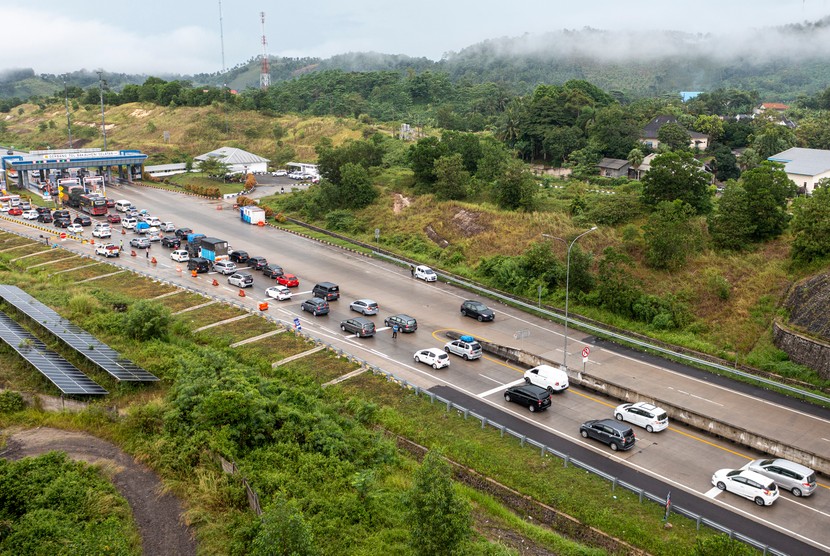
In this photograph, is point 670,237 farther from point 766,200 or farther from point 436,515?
point 436,515

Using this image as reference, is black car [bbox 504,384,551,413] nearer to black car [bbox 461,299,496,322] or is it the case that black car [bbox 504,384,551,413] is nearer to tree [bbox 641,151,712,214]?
black car [bbox 461,299,496,322]

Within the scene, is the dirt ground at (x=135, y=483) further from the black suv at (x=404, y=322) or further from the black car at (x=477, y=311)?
the black car at (x=477, y=311)

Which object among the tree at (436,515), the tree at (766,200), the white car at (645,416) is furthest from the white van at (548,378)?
the tree at (766,200)

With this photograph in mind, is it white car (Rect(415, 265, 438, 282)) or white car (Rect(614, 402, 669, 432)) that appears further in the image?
white car (Rect(415, 265, 438, 282))

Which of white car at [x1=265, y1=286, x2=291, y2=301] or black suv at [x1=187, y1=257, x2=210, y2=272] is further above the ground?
black suv at [x1=187, y1=257, x2=210, y2=272]

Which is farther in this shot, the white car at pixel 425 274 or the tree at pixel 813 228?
the white car at pixel 425 274

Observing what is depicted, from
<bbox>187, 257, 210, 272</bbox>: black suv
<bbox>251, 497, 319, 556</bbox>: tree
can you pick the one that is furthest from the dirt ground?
<bbox>187, 257, 210, 272</bbox>: black suv

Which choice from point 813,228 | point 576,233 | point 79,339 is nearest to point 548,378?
point 813,228
